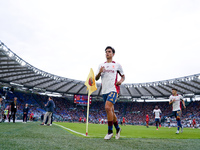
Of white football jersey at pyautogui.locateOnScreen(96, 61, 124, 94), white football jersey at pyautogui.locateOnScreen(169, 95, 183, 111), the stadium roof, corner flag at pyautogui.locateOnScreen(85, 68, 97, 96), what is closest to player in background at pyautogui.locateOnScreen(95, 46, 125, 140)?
white football jersey at pyautogui.locateOnScreen(96, 61, 124, 94)

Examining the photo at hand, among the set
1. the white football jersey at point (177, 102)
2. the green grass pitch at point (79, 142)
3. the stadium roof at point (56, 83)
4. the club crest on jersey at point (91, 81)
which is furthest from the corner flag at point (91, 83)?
the stadium roof at point (56, 83)

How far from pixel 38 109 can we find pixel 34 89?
5049 mm

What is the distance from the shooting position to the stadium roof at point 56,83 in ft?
86.7

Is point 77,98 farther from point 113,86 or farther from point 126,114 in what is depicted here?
point 113,86

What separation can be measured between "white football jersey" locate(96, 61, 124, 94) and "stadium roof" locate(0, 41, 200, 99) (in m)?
21.1

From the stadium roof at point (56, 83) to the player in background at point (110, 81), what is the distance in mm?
21031

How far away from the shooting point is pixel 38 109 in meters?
40.3

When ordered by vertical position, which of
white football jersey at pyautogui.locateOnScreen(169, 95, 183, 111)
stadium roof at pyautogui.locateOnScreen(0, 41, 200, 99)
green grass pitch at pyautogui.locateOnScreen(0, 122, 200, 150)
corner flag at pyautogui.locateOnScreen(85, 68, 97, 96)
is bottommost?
green grass pitch at pyautogui.locateOnScreen(0, 122, 200, 150)

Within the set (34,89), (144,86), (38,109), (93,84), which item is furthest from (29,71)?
(93,84)

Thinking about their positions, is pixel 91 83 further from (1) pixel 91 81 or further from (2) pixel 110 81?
(2) pixel 110 81

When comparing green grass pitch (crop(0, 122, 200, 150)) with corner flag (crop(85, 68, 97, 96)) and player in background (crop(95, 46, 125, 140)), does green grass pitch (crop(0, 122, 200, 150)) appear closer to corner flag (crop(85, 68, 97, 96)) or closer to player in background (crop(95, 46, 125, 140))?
player in background (crop(95, 46, 125, 140))

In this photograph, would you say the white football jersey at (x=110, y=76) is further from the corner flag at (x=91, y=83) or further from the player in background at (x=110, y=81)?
the corner flag at (x=91, y=83)

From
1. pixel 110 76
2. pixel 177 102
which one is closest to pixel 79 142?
pixel 110 76

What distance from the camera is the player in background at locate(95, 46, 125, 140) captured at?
3820 millimetres
